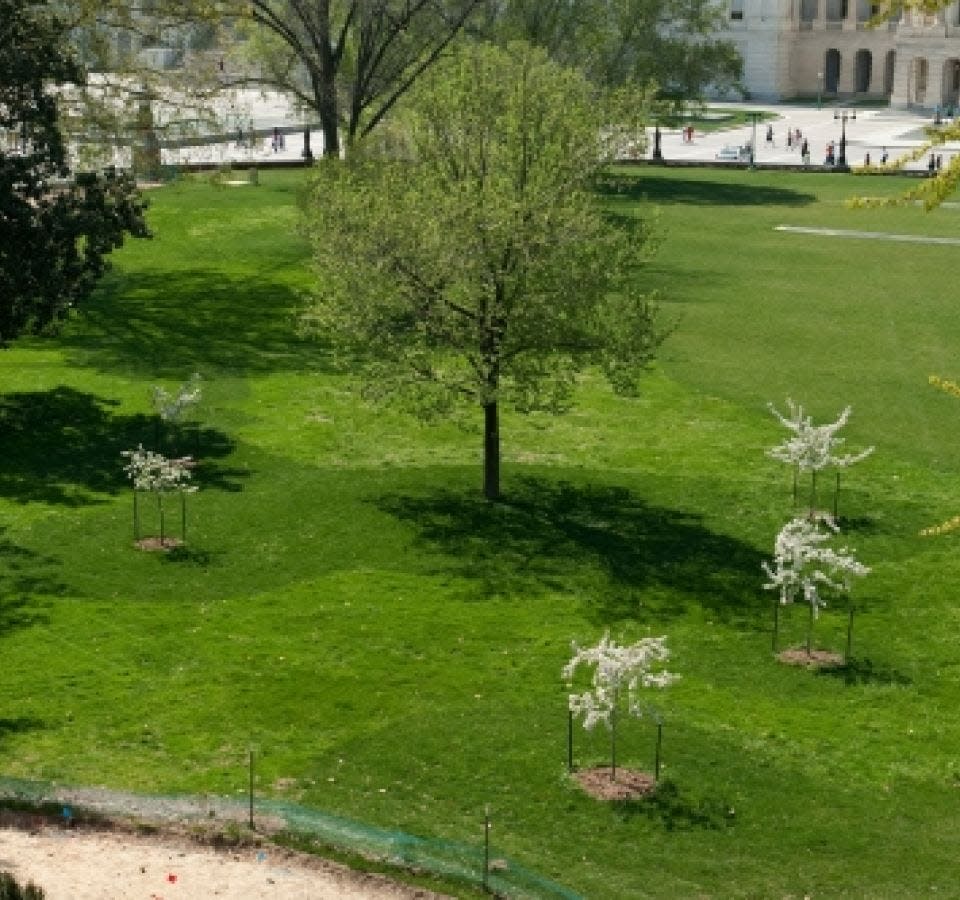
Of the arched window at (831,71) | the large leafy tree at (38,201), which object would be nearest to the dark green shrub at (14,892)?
the large leafy tree at (38,201)

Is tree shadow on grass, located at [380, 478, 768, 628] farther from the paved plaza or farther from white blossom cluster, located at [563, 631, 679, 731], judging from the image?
the paved plaza

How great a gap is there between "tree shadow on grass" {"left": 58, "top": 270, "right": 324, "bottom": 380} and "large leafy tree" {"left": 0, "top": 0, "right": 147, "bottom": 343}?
18.3ft

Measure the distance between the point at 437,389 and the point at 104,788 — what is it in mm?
12609

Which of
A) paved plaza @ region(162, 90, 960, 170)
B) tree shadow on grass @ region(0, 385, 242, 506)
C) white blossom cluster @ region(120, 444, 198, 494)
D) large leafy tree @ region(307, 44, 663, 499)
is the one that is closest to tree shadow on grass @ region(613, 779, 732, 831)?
large leafy tree @ region(307, 44, 663, 499)

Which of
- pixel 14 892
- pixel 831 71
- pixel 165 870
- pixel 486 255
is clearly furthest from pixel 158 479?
pixel 831 71

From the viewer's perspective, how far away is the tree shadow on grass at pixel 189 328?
149 ft

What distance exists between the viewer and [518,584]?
30891 mm

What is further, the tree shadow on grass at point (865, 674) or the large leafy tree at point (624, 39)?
the large leafy tree at point (624, 39)

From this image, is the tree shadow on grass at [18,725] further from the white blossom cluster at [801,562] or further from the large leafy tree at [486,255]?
the white blossom cluster at [801,562]

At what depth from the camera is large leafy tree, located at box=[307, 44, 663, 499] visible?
32438mm

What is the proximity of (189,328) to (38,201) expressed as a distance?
10.3 metres

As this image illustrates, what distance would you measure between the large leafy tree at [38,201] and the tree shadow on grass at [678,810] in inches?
765

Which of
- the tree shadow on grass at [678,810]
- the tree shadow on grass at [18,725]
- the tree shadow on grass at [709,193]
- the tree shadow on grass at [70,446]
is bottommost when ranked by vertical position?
the tree shadow on grass at [678,810]

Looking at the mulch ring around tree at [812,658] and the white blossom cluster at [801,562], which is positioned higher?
the white blossom cluster at [801,562]
